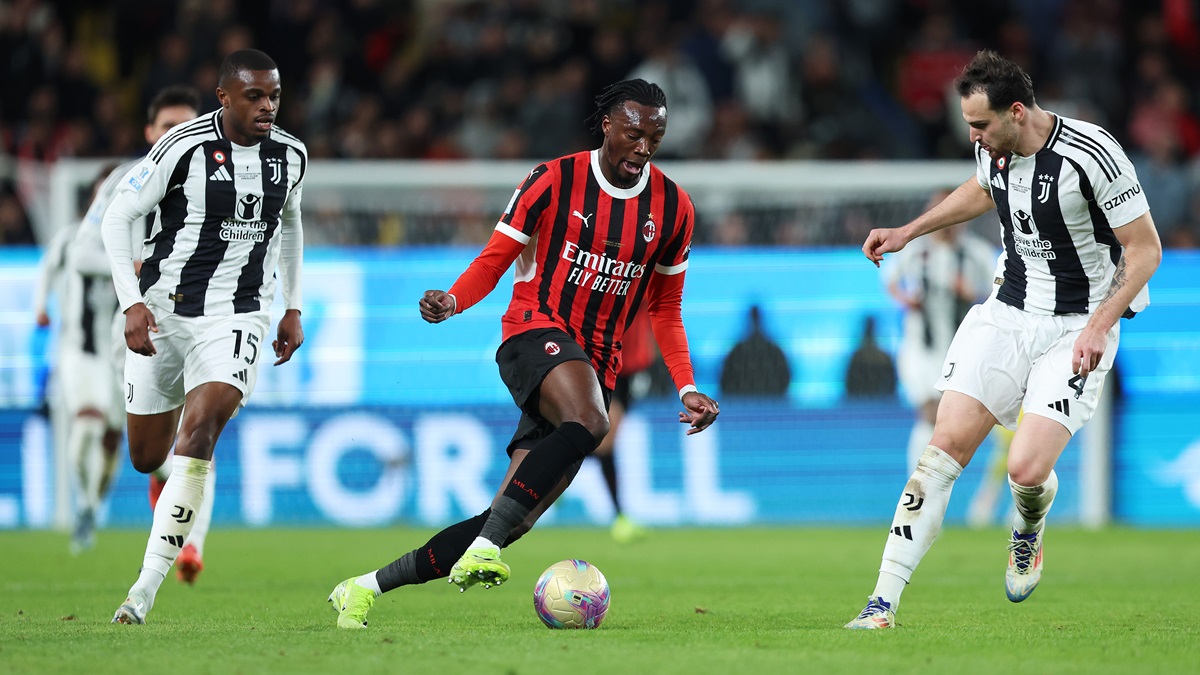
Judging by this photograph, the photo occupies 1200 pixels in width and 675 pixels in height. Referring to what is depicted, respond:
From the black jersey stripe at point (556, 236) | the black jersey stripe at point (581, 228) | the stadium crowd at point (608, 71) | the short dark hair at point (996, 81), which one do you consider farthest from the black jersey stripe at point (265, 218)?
the stadium crowd at point (608, 71)

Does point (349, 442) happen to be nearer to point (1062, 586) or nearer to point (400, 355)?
point (400, 355)

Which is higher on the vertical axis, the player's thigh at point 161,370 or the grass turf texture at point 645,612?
the player's thigh at point 161,370

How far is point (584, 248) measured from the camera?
6.43 meters

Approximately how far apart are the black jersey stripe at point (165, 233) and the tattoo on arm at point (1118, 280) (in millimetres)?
3854

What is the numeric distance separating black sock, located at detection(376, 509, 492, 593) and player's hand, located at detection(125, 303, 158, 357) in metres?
1.35

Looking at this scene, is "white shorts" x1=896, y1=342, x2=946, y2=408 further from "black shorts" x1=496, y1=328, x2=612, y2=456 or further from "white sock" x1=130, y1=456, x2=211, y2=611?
"white sock" x1=130, y1=456, x2=211, y2=611

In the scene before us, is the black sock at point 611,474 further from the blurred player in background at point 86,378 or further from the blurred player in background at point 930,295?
the blurred player in background at point 86,378

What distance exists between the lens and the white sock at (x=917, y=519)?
241 inches

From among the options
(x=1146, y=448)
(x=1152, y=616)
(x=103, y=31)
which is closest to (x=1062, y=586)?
(x=1152, y=616)

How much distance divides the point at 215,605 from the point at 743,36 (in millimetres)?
10865

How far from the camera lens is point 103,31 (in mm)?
17906

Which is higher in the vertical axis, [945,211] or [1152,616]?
[945,211]

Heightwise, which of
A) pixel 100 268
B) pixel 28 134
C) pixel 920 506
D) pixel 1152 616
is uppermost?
pixel 28 134

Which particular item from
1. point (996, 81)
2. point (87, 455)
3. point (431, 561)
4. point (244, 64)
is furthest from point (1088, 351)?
point (87, 455)
